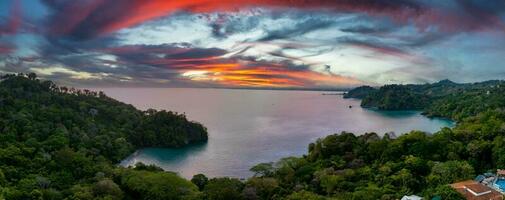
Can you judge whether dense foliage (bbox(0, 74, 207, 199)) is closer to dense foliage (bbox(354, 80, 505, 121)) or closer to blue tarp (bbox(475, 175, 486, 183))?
blue tarp (bbox(475, 175, 486, 183))

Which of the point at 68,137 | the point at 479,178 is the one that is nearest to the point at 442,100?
the point at 68,137

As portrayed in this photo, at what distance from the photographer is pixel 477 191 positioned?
14617 millimetres

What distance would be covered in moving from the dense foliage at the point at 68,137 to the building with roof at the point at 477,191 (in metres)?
14.3

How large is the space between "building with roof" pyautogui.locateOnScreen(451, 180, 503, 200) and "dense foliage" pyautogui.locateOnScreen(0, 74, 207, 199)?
14273 mm

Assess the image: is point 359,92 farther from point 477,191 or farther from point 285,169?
point 477,191

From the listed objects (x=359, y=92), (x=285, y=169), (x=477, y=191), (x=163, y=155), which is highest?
(x=359, y=92)

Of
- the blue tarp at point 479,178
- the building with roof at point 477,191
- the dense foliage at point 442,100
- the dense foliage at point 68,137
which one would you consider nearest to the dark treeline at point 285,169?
the dense foliage at point 68,137

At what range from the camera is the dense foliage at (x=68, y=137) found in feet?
70.7

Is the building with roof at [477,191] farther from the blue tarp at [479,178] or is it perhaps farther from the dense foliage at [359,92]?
the dense foliage at [359,92]

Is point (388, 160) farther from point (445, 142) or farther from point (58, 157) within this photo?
point (58, 157)

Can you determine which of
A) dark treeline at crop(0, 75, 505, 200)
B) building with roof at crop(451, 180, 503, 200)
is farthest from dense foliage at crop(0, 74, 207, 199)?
building with roof at crop(451, 180, 503, 200)

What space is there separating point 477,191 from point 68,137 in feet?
92.3

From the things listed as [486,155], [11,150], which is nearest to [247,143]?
[11,150]

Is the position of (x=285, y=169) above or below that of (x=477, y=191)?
below
